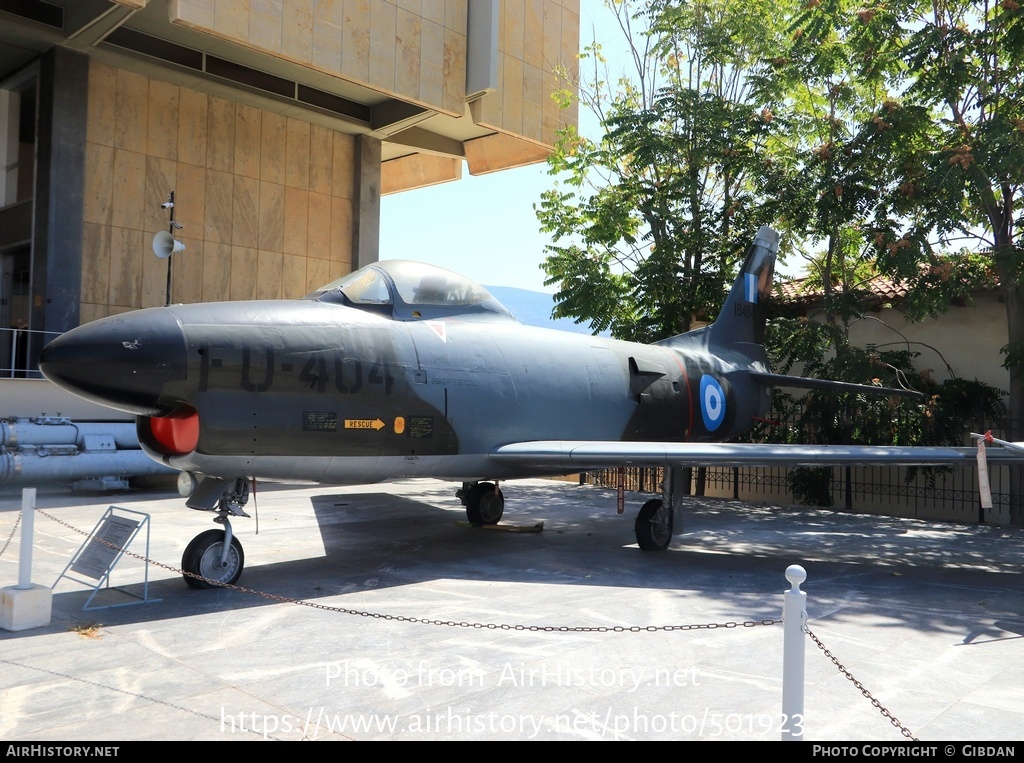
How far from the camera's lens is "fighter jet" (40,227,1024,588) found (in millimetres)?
7051

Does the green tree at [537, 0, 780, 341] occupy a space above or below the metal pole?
above

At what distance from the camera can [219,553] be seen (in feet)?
24.5

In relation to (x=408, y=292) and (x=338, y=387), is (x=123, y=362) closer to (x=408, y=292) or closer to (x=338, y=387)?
(x=338, y=387)

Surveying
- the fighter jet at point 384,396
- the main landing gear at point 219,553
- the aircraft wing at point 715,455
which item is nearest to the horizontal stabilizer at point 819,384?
the fighter jet at point 384,396

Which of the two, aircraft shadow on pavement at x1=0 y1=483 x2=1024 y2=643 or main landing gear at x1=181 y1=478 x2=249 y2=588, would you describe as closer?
aircraft shadow on pavement at x1=0 y1=483 x2=1024 y2=643

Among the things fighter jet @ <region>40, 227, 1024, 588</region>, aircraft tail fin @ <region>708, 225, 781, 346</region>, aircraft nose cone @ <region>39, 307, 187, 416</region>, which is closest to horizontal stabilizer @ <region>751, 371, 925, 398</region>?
aircraft tail fin @ <region>708, 225, 781, 346</region>

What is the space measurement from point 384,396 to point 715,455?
3690mm

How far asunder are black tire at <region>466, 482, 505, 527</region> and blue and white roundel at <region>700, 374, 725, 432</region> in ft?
11.8

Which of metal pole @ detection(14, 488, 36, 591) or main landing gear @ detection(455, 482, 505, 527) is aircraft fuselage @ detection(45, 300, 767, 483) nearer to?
metal pole @ detection(14, 488, 36, 591)

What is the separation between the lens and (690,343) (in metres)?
13.9

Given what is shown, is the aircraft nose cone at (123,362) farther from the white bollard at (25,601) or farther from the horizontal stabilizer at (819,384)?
the horizontal stabilizer at (819,384)

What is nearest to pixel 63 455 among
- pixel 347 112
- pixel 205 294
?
pixel 205 294

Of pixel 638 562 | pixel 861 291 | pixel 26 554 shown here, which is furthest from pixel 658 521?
pixel 861 291
